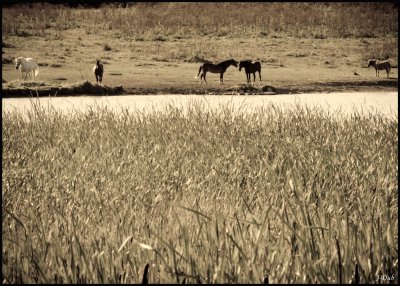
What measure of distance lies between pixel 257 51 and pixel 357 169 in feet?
95.6

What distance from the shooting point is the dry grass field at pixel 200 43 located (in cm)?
2084

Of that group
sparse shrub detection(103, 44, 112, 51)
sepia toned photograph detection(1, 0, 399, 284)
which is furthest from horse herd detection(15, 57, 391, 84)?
sparse shrub detection(103, 44, 112, 51)

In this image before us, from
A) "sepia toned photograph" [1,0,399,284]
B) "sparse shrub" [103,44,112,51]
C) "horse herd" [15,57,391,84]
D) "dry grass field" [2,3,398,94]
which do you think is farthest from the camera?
"sparse shrub" [103,44,112,51]

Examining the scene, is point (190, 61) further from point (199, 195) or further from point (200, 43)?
point (199, 195)

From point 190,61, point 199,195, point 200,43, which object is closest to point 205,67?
point 190,61

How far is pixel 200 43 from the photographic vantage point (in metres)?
34.2

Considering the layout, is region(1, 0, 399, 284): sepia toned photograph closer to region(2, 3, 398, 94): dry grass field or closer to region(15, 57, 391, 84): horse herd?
region(15, 57, 391, 84): horse herd

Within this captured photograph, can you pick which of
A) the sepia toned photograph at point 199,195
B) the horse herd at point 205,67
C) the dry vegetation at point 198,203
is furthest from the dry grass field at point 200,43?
the dry vegetation at point 198,203

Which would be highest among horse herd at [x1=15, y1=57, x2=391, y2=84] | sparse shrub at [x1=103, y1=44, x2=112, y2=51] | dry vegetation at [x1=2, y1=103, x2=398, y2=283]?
sparse shrub at [x1=103, y1=44, x2=112, y2=51]

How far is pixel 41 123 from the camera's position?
607 cm

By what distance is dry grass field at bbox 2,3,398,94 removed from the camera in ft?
68.4

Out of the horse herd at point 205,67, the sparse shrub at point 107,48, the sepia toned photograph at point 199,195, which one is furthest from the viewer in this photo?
the sparse shrub at point 107,48

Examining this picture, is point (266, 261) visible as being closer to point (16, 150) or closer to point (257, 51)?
point (16, 150)

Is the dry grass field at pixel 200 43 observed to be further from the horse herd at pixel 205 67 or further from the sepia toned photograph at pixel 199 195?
the sepia toned photograph at pixel 199 195
